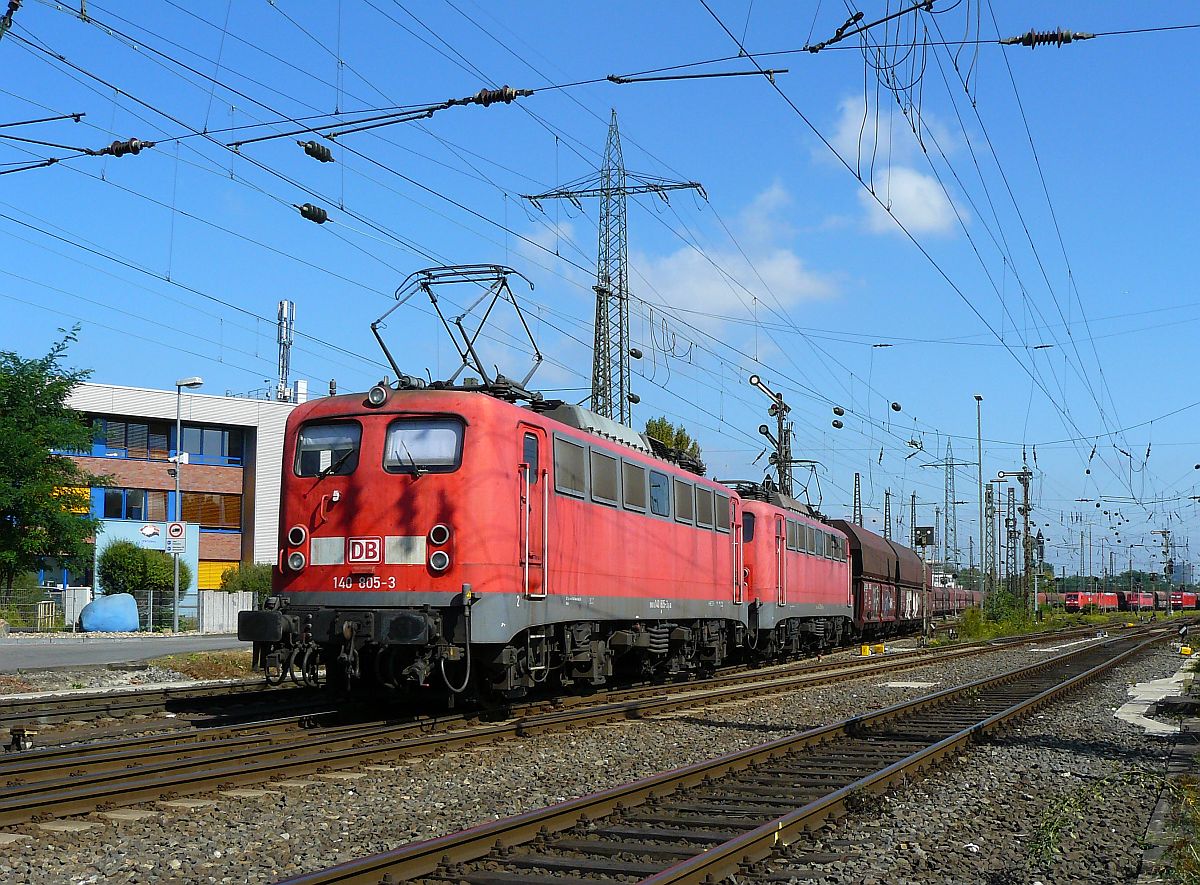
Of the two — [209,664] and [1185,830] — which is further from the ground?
[1185,830]

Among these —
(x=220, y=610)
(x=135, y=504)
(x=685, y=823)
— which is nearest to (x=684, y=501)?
(x=685, y=823)

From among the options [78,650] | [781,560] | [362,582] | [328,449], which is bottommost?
[78,650]

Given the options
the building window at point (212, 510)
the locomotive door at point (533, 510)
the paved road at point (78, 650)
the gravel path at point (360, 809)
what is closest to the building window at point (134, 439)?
the building window at point (212, 510)

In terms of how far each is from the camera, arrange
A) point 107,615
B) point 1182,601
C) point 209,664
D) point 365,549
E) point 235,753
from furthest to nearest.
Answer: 1. point 1182,601
2. point 107,615
3. point 209,664
4. point 365,549
5. point 235,753

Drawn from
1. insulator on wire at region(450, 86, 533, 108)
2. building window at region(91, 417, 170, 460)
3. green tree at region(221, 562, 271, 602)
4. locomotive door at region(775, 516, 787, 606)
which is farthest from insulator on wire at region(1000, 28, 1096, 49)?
building window at region(91, 417, 170, 460)

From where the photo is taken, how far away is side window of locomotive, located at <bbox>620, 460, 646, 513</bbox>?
633 inches

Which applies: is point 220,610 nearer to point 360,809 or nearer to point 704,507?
point 704,507

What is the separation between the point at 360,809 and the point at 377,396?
556 cm

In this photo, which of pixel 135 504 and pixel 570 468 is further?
pixel 135 504

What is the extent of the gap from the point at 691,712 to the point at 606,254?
1659cm

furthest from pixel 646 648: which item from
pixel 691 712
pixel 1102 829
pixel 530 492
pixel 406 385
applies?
pixel 1102 829

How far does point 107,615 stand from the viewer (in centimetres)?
3719

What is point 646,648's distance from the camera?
56.6 feet

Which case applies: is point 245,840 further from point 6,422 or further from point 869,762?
point 6,422
